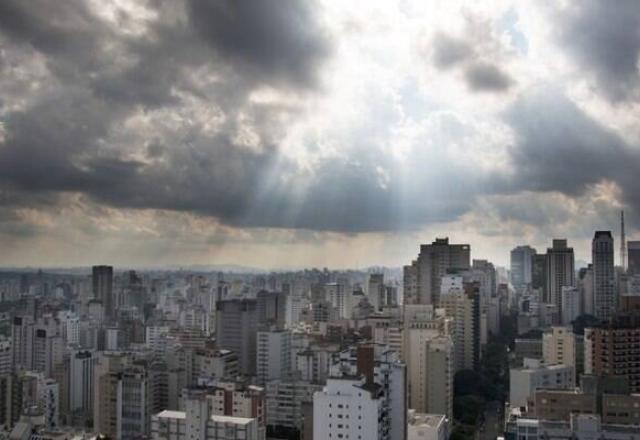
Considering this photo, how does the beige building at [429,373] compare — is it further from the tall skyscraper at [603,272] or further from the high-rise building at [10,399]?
the tall skyscraper at [603,272]

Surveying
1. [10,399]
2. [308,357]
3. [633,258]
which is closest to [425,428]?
[308,357]

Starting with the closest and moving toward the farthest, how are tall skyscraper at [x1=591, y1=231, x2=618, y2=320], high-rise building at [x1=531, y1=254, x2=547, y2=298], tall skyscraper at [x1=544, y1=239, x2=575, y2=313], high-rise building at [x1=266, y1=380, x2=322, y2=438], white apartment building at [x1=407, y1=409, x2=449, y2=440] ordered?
white apartment building at [x1=407, y1=409, x2=449, y2=440] < high-rise building at [x1=266, y1=380, x2=322, y2=438] < tall skyscraper at [x1=591, y1=231, x2=618, y2=320] < tall skyscraper at [x1=544, y1=239, x2=575, y2=313] < high-rise building at [x1=531, y1=254, x2=547, y2=298]

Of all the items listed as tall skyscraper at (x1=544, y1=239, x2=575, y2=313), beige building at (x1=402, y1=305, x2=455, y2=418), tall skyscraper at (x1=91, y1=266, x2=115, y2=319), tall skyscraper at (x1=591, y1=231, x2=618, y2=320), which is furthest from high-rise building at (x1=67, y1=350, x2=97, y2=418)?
Answer: tall skyscraper at (x1=544, y1=239, x2=575, y2=313)

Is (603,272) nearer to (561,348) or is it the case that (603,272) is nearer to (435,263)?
(435,263)

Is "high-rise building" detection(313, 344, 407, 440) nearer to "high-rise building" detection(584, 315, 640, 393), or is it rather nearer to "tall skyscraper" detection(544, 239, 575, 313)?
"high-rise building" detection(584, 315, 640, 393)

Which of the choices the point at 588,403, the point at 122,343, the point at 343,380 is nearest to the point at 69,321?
the point at 122,343
